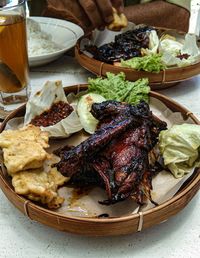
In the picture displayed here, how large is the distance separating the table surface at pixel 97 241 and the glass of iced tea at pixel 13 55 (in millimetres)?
566

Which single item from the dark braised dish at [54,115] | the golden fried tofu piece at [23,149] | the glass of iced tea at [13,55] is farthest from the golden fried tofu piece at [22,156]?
the glass of iced tea at [13,55]

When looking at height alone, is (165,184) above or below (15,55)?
below

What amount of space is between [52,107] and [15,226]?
52 cm

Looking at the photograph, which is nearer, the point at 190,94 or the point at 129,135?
the point at 129,135

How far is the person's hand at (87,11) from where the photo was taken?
1.97m

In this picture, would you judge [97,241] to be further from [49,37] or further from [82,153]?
[49,37]

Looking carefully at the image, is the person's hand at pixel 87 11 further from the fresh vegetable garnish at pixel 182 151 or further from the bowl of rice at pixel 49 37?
the fresh vegetable garnish at pixel 182 151

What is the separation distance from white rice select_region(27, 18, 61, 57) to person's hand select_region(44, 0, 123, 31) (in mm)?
143

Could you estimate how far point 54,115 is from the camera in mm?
1366

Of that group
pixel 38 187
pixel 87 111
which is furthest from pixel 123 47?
pixel 38 187

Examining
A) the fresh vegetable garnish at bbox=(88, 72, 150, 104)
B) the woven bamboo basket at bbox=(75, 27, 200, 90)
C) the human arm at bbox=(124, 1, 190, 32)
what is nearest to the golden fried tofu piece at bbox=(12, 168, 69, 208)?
the fresh vegetable garnish at bbox=(88, 72, 150, 104)

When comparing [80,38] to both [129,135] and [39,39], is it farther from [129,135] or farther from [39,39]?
[129,135]

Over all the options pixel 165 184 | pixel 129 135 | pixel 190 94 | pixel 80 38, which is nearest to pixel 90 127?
pixel 129 135

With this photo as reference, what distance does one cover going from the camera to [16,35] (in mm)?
1413
